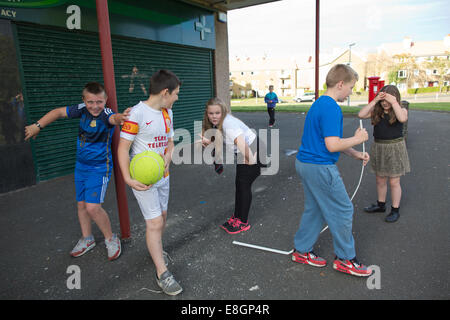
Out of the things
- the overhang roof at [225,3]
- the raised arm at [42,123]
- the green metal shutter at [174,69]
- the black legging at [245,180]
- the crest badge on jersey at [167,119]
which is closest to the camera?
the crest badge on jersey at [167,119]

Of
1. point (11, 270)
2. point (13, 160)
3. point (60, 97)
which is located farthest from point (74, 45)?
point (11, 270)

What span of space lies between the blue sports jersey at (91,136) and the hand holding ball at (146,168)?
2.76ft

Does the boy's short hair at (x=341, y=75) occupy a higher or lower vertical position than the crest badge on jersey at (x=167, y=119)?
higher

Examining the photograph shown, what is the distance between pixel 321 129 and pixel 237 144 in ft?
3.60

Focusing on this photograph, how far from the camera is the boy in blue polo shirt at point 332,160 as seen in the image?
2521 mm

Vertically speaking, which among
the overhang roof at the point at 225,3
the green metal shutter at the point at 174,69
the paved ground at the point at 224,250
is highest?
the overhang roof at the point at 225,3

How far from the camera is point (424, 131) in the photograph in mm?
11164

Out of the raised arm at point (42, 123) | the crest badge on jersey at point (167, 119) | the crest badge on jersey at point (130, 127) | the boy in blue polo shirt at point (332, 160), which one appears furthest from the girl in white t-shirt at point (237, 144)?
the raised arm at point (42, 123)

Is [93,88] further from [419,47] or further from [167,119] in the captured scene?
[419,47]

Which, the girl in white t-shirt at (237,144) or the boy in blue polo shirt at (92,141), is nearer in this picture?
the boy in blue polo shirt at (92,141)

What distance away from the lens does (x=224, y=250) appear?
345cm

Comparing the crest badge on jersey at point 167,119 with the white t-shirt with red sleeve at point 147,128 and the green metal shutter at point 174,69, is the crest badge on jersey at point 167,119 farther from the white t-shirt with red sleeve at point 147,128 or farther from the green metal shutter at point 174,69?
the green metal shutter at point 174,69

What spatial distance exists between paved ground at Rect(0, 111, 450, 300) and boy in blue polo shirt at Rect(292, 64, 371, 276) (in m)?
0.35

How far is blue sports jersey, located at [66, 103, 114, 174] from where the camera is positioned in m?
3.13
